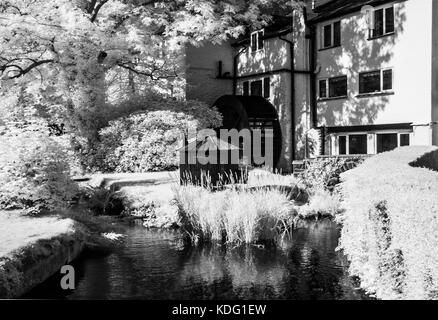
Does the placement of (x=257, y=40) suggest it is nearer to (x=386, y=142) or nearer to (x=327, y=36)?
(x=327, y=36)

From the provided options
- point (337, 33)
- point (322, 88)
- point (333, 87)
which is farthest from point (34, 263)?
point (337, 33)

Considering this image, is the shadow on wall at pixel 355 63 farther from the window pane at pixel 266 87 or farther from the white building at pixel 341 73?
the window pane at pixel 266 87

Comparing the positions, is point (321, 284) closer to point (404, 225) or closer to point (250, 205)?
point (404, 225)

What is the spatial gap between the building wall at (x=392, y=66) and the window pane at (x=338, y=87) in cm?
30

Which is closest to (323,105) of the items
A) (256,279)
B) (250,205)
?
(250,205)

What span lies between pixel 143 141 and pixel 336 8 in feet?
36.9

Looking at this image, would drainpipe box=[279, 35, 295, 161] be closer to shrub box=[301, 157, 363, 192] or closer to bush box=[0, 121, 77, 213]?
shrub box=[301, 157, 363, 192]

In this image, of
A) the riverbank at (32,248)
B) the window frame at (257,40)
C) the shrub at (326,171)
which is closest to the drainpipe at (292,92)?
the window frame at (257,40)

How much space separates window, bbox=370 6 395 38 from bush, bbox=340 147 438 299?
14.8 meters

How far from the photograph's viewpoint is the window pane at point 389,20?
2139 cm

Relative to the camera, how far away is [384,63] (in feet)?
71.4

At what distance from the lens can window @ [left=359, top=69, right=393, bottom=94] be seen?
71.1 feet

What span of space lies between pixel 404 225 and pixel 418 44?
16.9 m

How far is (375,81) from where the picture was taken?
22344 millimetres
